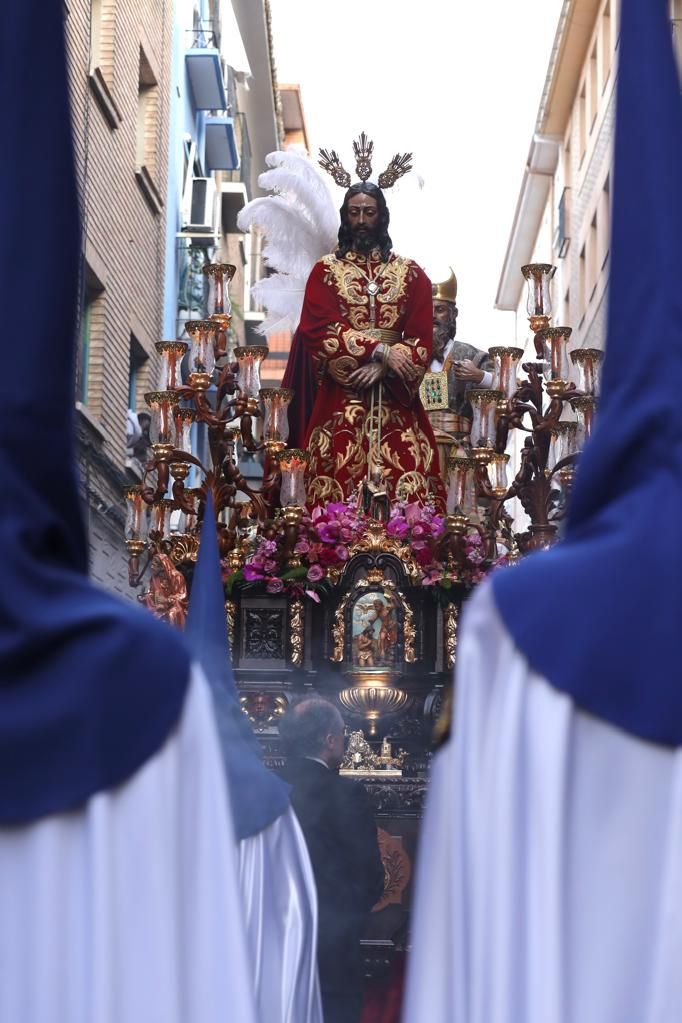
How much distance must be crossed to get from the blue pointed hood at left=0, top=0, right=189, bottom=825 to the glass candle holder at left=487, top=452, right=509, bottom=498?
5748 millimetres

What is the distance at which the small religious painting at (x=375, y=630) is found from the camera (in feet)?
28.4

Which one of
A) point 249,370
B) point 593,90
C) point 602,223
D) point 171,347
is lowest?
point 249,370

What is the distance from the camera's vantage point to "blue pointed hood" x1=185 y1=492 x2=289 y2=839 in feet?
16.2

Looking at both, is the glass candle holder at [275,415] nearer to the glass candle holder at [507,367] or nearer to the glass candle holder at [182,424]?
the glass candle holder at [182,424]

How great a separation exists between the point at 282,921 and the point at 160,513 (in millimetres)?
3982

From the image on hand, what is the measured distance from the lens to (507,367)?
9227 millimetres

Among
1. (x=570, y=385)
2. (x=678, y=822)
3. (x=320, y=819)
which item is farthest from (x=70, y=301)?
(x=570, y=385)

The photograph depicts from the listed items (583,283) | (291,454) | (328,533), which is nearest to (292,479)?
(291,454)

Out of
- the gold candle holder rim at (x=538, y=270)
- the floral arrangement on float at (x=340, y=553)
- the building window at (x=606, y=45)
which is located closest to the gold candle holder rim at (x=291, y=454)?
the floral arrangement on float at (x=340, y=553)

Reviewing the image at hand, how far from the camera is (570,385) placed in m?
8.85

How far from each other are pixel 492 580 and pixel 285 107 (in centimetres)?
3595

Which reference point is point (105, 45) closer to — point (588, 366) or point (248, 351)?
point (248, 351)

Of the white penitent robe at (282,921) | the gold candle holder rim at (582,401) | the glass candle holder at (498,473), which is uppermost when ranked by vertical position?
the gold candle holder rim at (582,401)

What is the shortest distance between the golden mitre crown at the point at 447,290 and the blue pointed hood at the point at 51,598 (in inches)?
344
